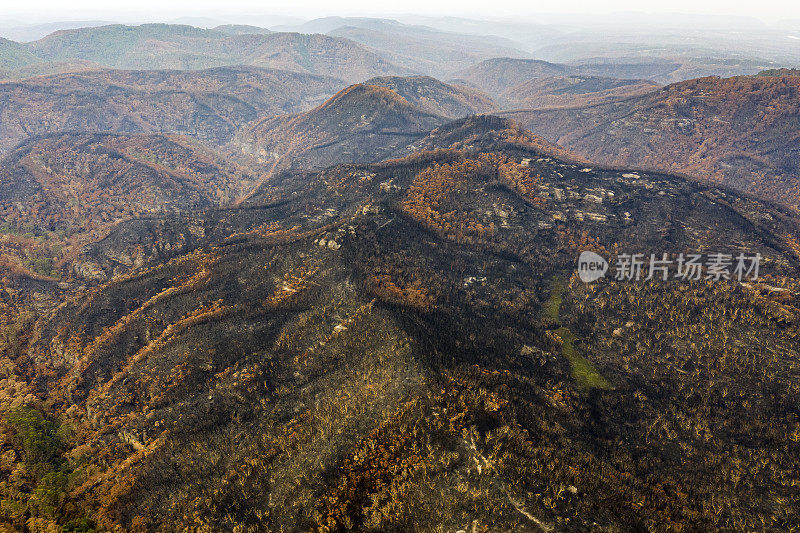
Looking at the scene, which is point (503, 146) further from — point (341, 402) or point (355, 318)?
point (341, 402)

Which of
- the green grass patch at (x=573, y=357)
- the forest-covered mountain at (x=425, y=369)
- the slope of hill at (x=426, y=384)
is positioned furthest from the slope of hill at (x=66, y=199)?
the green grass patch at (x=573, y=357)

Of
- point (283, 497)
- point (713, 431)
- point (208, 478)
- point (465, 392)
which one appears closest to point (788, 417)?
point (713, 431)

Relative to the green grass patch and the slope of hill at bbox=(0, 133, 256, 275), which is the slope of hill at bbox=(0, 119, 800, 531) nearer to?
the green grass patch

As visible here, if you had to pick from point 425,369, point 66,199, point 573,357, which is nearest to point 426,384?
point 425,369

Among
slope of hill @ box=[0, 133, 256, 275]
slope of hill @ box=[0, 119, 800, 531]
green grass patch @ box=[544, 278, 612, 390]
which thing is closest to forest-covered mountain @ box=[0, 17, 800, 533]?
slope of hill @ box=[0, 119, 800, 531]

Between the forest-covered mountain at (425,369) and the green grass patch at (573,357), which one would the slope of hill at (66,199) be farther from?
the green grass patch at (573,357)

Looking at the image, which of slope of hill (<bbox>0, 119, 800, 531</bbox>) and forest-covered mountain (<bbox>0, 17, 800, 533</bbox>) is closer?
slope of hill (<bbox>0, 119, 800, 531</bbox>)

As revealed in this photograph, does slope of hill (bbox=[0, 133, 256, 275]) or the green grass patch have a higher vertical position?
slope of hill (bbox=[0, 133, 256, 275])

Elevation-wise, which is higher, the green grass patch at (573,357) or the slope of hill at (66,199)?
the slope of hill at (66,199)

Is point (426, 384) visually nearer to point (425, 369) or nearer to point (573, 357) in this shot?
point (425, 369)

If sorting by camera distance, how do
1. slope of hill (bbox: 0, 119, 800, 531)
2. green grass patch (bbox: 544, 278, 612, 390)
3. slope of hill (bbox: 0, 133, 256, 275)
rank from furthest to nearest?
slope of hill (bbox: 0, 133, 256, 275) → green grass patch (bbox: 544, 278, 612, 390) → slope of hill (bbox: 0, 119, 800, 531)
